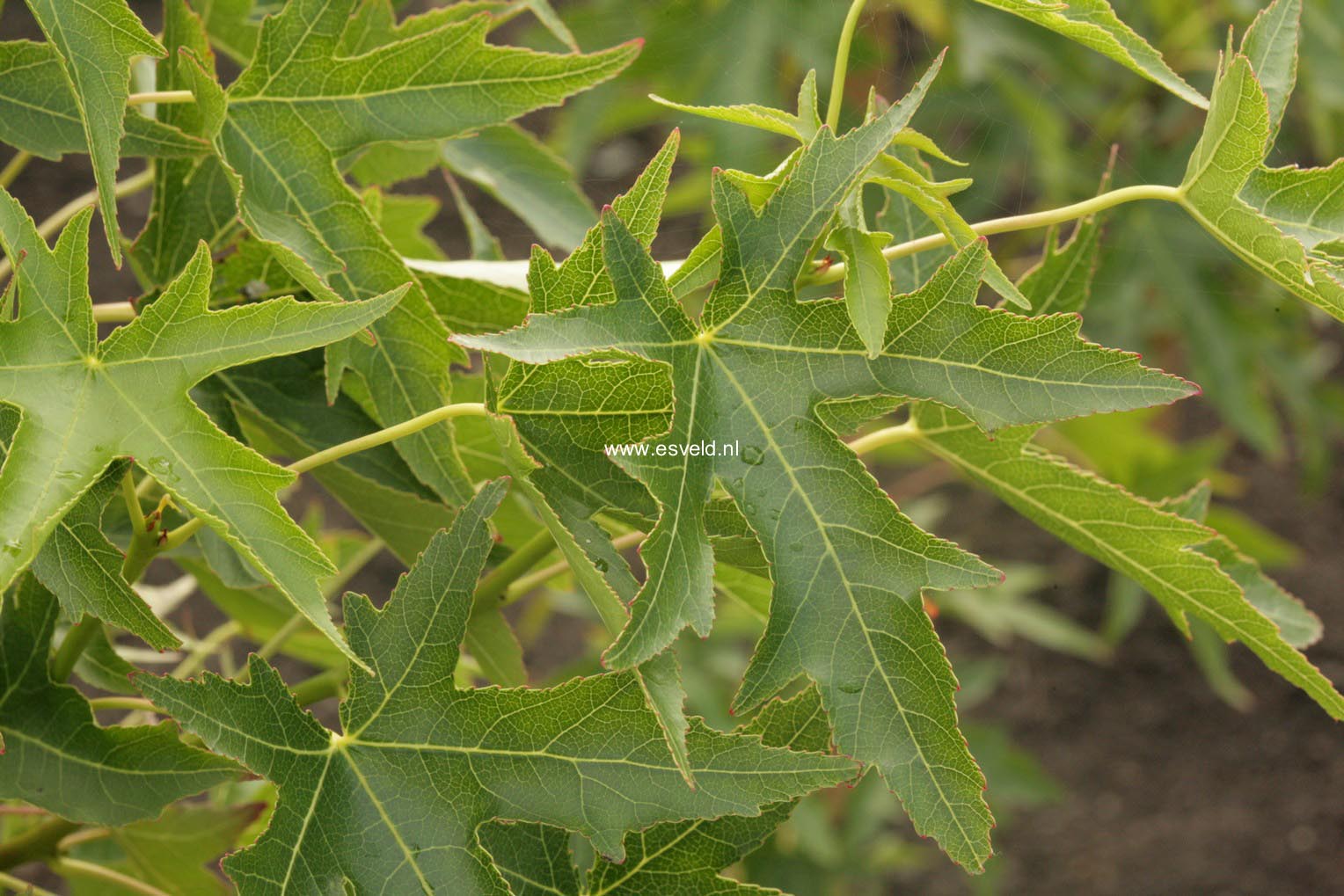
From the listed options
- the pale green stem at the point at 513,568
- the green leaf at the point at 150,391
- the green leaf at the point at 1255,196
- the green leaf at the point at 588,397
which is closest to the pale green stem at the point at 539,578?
the pale green stem at the point at 513,568

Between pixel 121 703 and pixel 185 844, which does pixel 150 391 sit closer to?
pixel 121 703

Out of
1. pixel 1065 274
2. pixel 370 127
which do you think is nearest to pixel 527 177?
pixel 370 127

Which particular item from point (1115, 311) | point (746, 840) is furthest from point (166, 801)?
point (1115, 311)

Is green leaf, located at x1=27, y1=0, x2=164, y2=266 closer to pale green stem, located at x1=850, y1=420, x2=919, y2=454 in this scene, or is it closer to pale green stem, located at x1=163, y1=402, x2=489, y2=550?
pale green stem, located at x1=163, y1=402, x2=489, y2=550

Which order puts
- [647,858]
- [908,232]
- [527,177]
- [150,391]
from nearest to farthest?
[150,391], [647,858], [908,232], [527,177]

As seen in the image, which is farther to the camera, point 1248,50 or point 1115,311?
point 1115,311

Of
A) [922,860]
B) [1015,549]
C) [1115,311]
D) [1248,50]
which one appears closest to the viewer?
[1248,50]

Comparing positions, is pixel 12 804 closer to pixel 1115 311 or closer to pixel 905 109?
pixel 905 109
